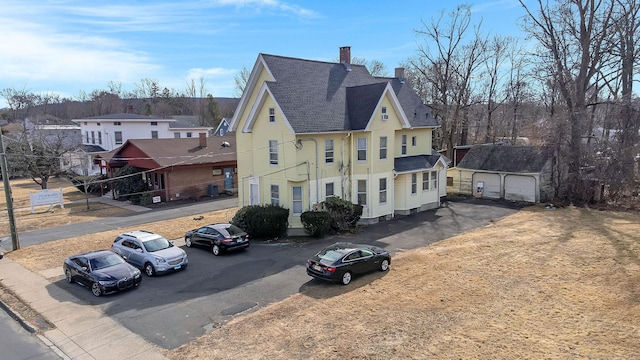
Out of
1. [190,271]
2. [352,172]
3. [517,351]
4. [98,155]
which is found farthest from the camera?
[98,155]

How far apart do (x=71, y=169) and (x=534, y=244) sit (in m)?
49.0

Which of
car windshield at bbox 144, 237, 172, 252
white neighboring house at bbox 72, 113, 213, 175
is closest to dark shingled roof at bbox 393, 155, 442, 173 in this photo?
car windshield at bbox 144, 237, 172, 252

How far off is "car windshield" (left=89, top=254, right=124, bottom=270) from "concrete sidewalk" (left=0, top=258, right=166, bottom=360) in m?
1.45

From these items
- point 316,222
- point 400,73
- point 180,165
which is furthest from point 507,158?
point 180,165

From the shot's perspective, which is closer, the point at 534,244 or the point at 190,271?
the point at 190,271

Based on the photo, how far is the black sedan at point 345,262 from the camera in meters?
16.0

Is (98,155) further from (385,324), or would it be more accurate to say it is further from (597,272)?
(597,272)

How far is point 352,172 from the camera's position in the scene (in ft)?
88.2

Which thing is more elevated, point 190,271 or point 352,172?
point 352,172

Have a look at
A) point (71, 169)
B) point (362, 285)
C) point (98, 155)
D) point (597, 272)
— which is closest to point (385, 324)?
point (362, 285)

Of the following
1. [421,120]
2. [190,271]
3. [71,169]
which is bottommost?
[190,271]

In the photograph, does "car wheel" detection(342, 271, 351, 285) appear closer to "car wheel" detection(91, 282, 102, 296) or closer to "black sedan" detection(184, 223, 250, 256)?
"black sedan" detection(184, 223, 250, 256)

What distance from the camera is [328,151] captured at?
25969 mm

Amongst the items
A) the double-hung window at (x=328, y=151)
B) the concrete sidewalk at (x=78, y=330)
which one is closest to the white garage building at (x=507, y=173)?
the double-hung window at (x=328, y=151)
